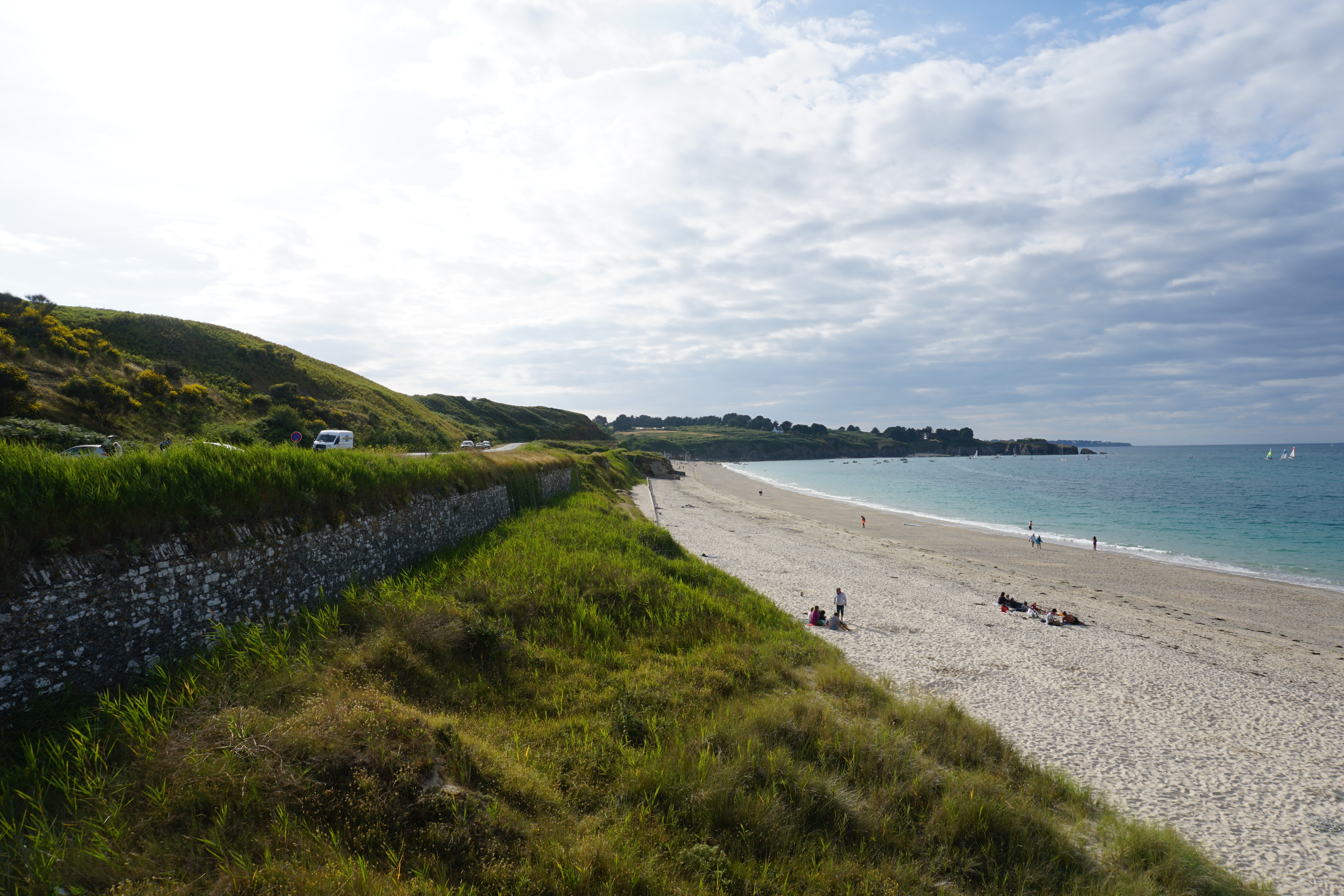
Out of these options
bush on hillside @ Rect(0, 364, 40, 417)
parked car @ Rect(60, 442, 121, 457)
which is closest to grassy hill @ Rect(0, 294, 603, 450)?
bush on hillside @ Rect(0, 364, 40, 417)

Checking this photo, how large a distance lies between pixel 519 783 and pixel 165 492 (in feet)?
21.7

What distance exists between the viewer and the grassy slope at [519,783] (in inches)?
199

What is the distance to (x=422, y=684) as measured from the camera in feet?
28.6

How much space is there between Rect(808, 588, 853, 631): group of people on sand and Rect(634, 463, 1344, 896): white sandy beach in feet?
1.56

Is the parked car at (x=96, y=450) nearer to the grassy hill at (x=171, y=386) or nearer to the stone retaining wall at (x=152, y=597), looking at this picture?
the stone retaining wall at (x=152, y=597)

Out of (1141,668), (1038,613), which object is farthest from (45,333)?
(1141,668)

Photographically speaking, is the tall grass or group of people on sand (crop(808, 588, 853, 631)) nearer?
the tall grass

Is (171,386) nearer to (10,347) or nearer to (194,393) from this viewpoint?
(194,393)

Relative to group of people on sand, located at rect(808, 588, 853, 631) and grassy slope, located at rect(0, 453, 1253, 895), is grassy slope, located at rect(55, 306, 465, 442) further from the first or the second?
grassy slope, located at rect(0, 453, 1253, 895)

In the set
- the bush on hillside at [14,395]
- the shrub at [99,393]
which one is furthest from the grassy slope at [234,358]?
the bush on hillside at [14,395]

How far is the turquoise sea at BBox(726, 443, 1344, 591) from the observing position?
34438 mm

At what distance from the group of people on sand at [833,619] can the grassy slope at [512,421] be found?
203 ft

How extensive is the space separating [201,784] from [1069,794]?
1192 cm

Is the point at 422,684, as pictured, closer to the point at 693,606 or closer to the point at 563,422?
the point at 693,606
